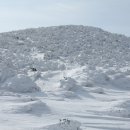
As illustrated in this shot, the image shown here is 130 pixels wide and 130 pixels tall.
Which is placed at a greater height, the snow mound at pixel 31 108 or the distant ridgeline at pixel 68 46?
the distant ridgeline at pixel 68 46

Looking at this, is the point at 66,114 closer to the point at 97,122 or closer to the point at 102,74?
the point at 97,122

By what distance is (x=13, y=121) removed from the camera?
31.8 ft

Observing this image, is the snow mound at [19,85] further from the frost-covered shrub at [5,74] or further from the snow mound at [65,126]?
the snow mound at [65,126]

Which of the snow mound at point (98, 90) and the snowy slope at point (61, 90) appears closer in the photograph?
the snowy slope at point (61, 90)

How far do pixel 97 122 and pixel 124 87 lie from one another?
861 centimetres

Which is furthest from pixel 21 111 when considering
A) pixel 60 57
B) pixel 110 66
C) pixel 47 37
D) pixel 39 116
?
pixel 47 37

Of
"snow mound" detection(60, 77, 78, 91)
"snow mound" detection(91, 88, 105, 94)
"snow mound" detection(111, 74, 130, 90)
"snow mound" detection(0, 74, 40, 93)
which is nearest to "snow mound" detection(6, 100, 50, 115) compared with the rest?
"snow mound" detection(0, 74, 40, 93)

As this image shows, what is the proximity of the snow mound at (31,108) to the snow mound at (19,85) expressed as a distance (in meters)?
3.02

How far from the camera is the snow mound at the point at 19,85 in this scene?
14.7 metres

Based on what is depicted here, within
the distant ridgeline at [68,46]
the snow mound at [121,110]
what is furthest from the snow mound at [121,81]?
the snow mound at [121,110]

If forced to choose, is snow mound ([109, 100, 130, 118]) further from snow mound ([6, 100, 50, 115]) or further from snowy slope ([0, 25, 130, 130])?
snow mound ([6, 100, 50, 115])

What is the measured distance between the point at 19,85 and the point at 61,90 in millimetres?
1640

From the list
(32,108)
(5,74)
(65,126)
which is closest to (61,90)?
(5,74)

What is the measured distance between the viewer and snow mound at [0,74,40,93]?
14.7 m
